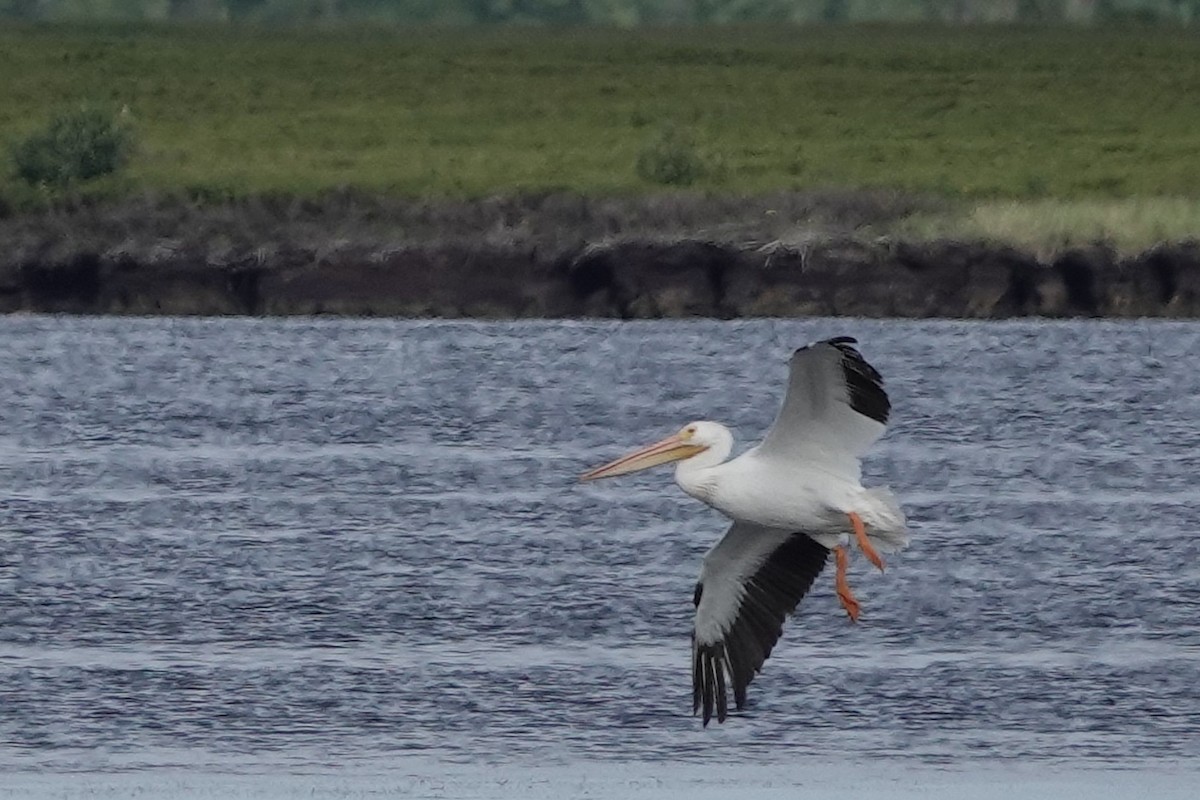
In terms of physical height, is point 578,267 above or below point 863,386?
below

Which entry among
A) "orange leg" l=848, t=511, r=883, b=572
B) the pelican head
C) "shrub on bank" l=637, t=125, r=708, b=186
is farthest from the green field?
"orange leg" l=848, t=511, r=883, b=572

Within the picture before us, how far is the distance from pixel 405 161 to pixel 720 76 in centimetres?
1752

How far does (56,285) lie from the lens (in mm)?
44219

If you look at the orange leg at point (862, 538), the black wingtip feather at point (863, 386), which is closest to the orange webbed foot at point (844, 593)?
the orange leg at point (862, 538)

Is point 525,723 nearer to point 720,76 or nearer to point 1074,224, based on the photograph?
point 1074,224

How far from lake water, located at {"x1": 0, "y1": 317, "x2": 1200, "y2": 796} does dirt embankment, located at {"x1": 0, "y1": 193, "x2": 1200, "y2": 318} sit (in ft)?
32.4

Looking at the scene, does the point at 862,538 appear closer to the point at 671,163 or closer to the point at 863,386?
the point at 863,386

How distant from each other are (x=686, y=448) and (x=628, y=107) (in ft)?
193

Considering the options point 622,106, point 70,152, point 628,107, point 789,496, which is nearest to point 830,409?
point 789,496

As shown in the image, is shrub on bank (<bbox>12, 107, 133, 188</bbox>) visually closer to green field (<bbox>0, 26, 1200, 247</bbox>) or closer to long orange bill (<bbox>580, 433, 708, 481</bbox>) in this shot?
green field (<bbox>0, 26, 1200, 247</bbox>)

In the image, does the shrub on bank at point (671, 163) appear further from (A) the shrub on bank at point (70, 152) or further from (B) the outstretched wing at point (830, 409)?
(B) the outstretched wing at point (830, 409)

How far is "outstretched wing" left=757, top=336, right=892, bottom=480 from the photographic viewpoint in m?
10.5

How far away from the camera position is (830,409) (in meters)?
10.9

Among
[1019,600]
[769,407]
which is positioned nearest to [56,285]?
[769,407]
